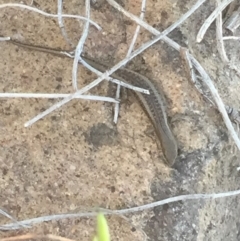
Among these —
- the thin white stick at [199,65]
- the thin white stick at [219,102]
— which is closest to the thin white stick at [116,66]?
the thin white stick at [199,65]

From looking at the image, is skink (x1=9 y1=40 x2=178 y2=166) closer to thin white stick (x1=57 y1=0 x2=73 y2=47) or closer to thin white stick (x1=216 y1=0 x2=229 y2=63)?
thin white stick (x1=57 y1=0 x2=73 y2=47)

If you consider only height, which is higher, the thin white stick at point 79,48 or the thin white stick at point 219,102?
the thin white stick at point 79,48

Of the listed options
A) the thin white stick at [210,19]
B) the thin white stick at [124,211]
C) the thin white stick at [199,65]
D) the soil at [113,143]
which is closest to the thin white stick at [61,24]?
the soil at [113,143]

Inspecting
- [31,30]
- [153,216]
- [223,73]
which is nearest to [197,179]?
[153,216]

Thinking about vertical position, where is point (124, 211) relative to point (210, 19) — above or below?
below

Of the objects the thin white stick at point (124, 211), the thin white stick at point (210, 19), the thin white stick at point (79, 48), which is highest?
the thin white stick at point (210, 19)

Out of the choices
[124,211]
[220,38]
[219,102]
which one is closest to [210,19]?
[220,38]

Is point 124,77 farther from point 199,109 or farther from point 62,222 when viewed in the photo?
point 62,222

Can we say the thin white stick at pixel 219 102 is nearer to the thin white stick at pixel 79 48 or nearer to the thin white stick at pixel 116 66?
the thin white stick at pixel 116 66

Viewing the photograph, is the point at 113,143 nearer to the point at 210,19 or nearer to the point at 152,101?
the point at 152,101

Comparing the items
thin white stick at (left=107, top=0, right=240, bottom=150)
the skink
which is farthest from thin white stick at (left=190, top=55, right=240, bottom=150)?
A: the skink
